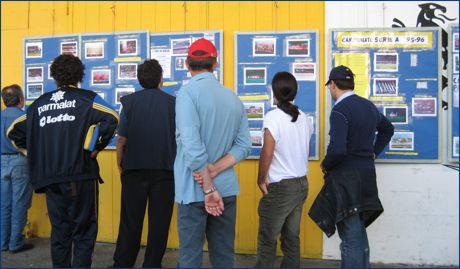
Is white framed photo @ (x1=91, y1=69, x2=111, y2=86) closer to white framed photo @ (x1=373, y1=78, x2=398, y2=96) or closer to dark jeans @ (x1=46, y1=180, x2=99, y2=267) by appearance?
dark jeans @ (x1=46, y1=180, x2=99, y2=267)

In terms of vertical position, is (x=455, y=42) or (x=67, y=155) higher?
(x=455, y=42)

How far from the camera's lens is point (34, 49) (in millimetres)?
4605

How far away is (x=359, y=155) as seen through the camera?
3061mm

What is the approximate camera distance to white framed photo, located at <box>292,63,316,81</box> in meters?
4.01

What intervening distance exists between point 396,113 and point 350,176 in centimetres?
123

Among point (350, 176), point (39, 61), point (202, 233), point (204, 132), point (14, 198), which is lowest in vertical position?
point (14, 198)

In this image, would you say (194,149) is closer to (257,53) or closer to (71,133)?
(71,133)

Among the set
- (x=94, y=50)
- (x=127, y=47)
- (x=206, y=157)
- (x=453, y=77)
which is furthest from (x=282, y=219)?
(x=94, y=50)

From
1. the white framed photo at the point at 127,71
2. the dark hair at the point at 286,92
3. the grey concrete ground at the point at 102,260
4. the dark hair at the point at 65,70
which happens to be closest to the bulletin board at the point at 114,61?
the white framed photo at the point at 127,71

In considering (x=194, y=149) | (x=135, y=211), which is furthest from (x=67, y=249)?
(x=194, y=149)

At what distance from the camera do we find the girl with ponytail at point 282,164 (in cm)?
308

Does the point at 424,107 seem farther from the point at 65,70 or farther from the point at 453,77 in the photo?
the point at 65,70

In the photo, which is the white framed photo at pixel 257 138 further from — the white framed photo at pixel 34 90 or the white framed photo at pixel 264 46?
the white framed photo at pixel 34 90

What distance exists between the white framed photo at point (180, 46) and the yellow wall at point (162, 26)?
15 cm
